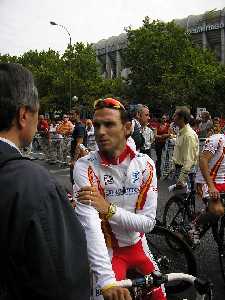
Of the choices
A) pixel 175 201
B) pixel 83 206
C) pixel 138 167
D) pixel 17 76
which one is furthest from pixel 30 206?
pixel 175 201

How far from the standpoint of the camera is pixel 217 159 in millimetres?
4852

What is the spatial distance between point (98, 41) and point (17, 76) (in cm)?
11147

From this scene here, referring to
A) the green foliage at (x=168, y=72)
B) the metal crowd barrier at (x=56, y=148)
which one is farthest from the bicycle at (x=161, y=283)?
the green foliage at (x=168, y=72)

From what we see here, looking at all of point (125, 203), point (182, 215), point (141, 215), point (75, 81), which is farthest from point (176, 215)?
point (75, 81)

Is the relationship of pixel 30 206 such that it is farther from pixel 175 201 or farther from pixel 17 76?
pixel 175 201

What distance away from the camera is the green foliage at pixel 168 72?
42.1 meters

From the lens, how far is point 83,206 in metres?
2.51

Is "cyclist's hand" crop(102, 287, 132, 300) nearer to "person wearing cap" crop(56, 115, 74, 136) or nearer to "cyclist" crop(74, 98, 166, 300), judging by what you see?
"cyclist" crop(74, 98, 166, 300)

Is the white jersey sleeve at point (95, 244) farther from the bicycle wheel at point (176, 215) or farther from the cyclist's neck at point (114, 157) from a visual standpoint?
the bicycle wheel at point (176, 215)

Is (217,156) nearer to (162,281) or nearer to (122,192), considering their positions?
(122,192)

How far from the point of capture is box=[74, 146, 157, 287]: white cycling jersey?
2.66 m

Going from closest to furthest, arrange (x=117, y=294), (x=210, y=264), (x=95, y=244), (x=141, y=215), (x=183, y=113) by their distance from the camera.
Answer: (x=117, y=294), (x=95, y=244), (x=141, y=215), (x=210, y=264), (x=183, y=113)

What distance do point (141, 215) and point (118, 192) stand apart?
24cm

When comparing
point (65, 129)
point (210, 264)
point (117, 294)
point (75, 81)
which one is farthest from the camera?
point (75, 81)
